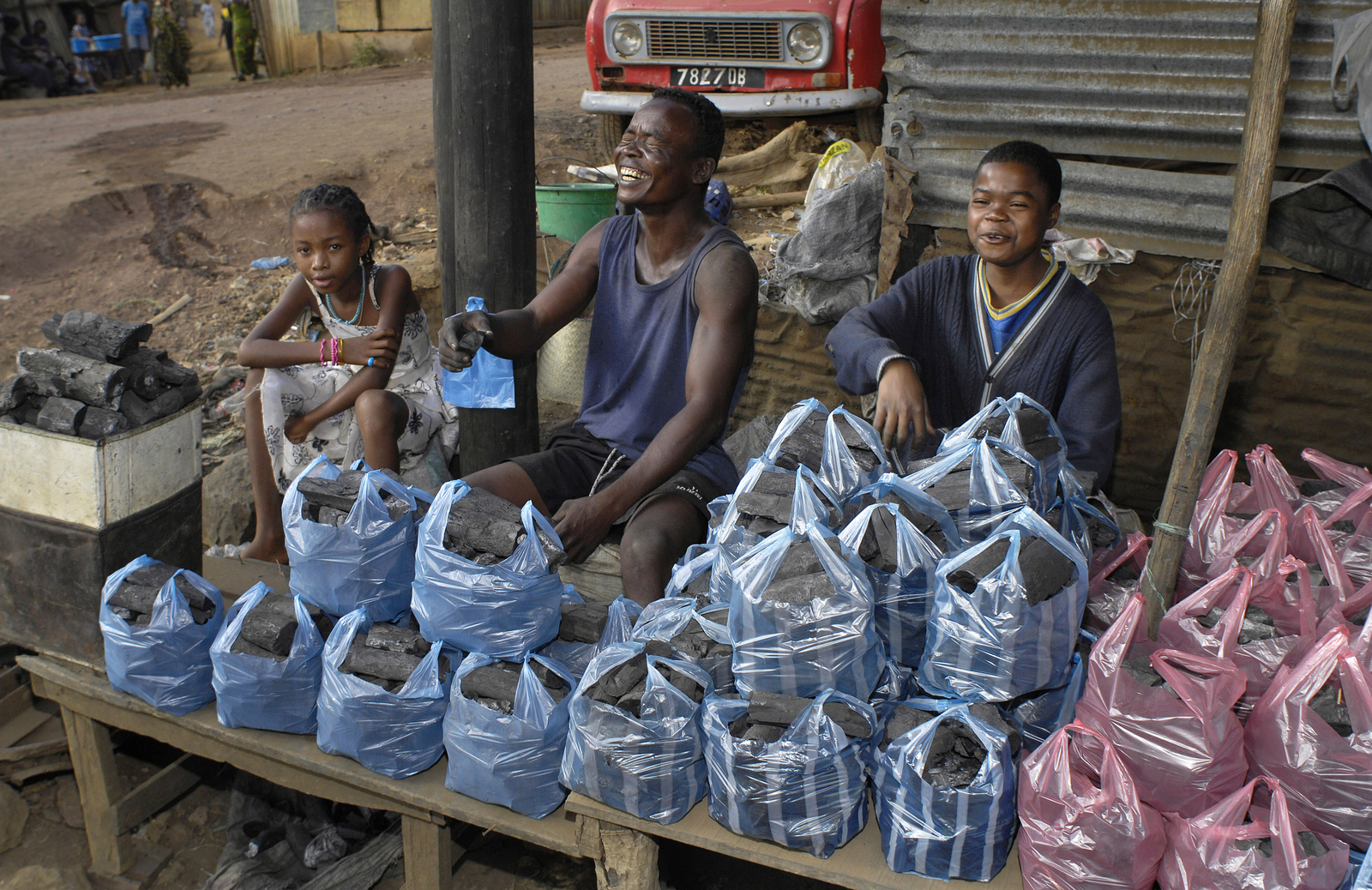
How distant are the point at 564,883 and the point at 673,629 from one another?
1257 mm

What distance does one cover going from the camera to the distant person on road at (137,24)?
17.4m

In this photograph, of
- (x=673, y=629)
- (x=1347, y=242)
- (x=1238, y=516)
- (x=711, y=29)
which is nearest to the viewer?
(x=673, y=629)

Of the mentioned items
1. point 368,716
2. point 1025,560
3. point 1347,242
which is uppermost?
point 1347,242

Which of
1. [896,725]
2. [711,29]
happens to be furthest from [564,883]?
[711,29]

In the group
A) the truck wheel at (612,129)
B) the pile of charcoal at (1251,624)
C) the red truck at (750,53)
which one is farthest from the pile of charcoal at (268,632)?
the truck wheel at (612,129)

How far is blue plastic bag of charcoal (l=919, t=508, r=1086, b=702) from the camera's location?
1809mm

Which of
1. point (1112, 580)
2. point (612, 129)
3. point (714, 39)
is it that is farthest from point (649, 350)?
point (612, 129)

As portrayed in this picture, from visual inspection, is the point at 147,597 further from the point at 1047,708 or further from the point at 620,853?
the point at 1047,708

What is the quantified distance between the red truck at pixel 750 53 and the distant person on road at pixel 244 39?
41.4 feet

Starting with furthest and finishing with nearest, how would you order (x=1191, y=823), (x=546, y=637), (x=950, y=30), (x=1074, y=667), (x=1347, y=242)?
(x=950, y=30) → (x=1347, y=242) → (x=546, y=637) → (x=1074, y=667) → (x=1191, y=823)

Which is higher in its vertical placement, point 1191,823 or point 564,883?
point 1191,823

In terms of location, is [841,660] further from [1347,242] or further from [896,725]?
[1347,242]

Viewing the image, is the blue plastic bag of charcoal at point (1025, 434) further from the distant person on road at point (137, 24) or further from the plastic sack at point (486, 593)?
the distant person on road at point (137, 24)

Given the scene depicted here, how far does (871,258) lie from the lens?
4391 mm
